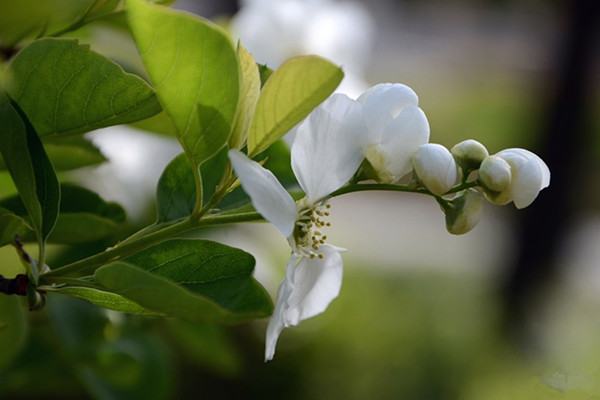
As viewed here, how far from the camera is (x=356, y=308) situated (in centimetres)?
226

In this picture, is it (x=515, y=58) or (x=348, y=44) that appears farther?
(x=515, y=58)

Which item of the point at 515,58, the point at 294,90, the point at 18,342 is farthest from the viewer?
the point at 515,58

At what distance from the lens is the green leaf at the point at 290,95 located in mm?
364

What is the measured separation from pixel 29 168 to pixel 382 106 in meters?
0.20

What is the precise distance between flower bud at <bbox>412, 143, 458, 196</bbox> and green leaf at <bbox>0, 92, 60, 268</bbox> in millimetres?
208

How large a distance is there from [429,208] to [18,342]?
178 inches

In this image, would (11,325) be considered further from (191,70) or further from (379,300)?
(379,300)

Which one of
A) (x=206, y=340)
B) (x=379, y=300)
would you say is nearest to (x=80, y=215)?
(x=206, y=340)

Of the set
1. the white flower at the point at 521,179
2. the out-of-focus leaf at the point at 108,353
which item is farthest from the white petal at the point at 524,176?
the out-of-focus leaf at the point at 108,353

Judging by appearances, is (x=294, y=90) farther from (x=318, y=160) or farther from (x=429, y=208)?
(x=429, y=208)

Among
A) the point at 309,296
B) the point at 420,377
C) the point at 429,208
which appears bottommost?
the point at 429,208

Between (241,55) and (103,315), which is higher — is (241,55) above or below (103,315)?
above

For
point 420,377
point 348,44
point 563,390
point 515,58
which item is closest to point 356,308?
point 420,377

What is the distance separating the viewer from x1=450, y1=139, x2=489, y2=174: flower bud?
427 mm
